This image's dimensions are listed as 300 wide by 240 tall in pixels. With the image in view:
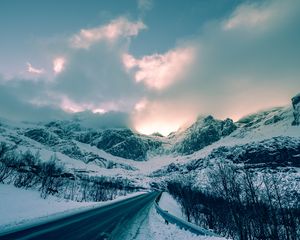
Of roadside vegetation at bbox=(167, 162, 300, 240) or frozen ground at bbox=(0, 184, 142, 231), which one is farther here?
roadside vegetation at bbox=(167, 162, 300, 240)

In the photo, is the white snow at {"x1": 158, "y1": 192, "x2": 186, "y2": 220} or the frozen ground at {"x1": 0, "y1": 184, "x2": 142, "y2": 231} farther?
the white snow at {"x1": 158, "y1": 192, "x2": 186, "y2": 220}

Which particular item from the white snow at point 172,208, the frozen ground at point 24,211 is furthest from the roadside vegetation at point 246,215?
the frozen ground at point 24,211

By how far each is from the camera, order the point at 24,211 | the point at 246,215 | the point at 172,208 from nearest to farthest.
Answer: the point at 24,211
the point at 246,215
the point at 172,208

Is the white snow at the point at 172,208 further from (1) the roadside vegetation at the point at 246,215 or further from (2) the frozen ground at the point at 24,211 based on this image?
(2) the frozen ground at the point at 24,211

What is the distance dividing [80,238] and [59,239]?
1.00 meters

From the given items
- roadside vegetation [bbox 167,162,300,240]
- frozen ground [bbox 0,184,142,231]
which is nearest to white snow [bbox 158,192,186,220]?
roadside vegetation [bbox 167,162,300,240]

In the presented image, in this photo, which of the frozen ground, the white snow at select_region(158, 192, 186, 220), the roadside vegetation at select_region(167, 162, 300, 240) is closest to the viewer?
the frozen ground

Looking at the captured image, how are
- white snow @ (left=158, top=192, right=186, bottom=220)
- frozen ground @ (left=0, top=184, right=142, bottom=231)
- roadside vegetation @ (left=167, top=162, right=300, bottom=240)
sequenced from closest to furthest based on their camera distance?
frozen ground @ (left=0, top=184, right=142, bottom=231), roadside vegetation @ (left=167, top=162, right=300, bottom=240), white snow @ (left=158, top=192, right=186, bottom=220)

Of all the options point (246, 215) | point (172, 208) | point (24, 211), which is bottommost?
point (246, 215)

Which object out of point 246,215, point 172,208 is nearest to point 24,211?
point 246,215

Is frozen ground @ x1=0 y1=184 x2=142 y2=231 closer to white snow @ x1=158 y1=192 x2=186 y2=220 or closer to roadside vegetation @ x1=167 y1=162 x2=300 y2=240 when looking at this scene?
roadside vegetation @ x1=167 y1=162 x2=300 y2=240

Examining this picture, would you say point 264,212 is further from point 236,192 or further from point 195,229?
point 195,229

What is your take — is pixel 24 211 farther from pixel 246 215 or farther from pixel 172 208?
pixel 172 208

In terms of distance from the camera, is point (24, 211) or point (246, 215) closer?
point (24, 211)
